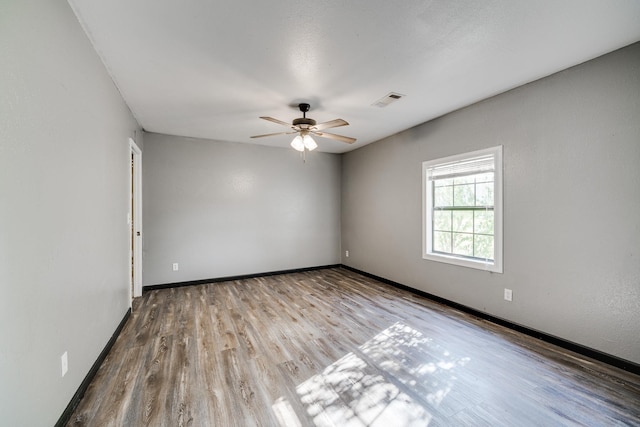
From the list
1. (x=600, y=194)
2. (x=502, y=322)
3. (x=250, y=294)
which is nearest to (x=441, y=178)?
(x=600, y=194)

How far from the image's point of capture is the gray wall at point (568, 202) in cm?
221

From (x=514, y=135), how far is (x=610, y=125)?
75cm

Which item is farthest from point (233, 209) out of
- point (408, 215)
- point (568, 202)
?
point (568, 202)

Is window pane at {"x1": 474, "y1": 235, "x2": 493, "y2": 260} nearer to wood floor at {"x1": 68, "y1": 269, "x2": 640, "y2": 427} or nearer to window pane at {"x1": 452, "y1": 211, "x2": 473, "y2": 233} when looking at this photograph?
window pane at {"x1": 452, "y1": 211, "x2": 473, "y2": 233}

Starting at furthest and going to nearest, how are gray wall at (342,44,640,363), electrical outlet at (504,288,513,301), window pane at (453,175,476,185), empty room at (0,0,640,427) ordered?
window pane at (453,175,476,185), electrical outlet at (504,288,513,301), gray wall at (342,44,640,363), empty room at (0,0,640,427)

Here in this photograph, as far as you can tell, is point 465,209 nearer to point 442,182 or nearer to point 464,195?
point 464,195

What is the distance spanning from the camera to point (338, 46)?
2.13 metres

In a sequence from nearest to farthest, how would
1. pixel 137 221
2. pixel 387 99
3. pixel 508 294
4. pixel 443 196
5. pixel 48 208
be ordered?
pixel 48 208 → pixel 508 294 → pixel 387 99 → pixel 443 196 → pixel 137 221

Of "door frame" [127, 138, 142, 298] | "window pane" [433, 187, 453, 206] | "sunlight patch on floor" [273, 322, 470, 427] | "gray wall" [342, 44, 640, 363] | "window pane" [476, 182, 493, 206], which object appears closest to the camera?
"sunlight patch on floor" [273, 322, 470, 427]

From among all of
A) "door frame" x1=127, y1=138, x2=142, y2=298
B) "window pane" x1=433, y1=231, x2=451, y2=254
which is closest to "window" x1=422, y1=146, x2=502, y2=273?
"window pane" x1=433, y1=231, x2=451, y2=254

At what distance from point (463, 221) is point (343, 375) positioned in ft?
8.35

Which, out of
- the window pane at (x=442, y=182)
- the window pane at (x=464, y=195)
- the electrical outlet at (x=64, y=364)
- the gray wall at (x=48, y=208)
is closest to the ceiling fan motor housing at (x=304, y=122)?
the gray wall at (x=48, y=208)

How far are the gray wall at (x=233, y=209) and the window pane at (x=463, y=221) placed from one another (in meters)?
2.86

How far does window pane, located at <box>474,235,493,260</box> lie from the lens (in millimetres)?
3256
